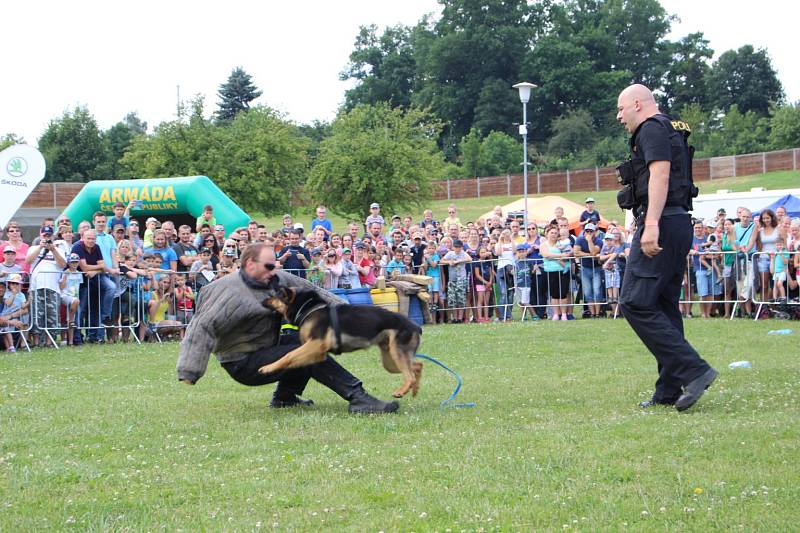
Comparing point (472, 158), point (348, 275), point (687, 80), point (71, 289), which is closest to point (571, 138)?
point (472, 158)

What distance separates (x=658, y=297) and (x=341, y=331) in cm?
238

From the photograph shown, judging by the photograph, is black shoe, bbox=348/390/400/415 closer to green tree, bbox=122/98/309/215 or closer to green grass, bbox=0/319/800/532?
green grass, bbox=0/319/800/532

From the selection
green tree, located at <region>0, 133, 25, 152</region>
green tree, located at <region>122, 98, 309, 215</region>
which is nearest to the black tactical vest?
green tree, located at <region>122, 98, 309, 215</region>

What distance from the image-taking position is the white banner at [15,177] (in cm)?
1440

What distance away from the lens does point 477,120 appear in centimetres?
8344

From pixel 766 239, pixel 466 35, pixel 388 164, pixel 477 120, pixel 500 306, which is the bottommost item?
pixel 500 306

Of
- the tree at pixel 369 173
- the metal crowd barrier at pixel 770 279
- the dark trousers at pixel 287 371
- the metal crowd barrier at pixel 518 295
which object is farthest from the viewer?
the tree at pixel 369 173

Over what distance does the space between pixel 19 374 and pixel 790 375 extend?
8231 mm

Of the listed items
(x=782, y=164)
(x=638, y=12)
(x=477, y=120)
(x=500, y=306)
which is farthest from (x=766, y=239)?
(x=638, y=12)

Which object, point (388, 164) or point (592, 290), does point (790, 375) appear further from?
point (388, 164)

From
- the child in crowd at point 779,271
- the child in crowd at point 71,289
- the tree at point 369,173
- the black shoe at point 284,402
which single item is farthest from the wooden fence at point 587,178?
the black shoe at point 284,402

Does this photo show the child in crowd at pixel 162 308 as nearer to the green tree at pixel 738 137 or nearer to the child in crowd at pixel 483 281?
the child in crowd at pixel 483 281

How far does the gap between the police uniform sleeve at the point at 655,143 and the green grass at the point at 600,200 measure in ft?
129

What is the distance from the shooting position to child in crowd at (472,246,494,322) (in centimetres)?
1803
